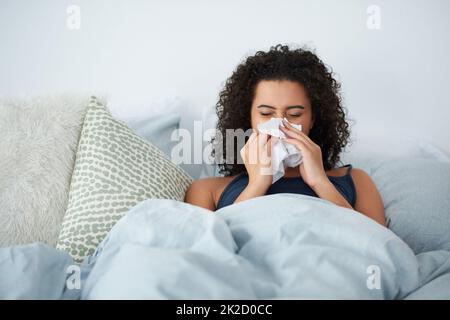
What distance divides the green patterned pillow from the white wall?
0.47 metres

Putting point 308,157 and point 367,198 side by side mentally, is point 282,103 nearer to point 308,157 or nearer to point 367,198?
point 308,157

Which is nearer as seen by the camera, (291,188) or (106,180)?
(106,180)

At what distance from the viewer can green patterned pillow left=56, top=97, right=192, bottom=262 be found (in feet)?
4.13

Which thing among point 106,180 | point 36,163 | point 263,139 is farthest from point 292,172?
point 36,163

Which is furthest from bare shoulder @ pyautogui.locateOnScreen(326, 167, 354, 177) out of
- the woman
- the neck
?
the neck

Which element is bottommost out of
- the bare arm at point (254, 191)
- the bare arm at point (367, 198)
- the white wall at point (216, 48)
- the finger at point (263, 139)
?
the bare arm at point (367, 198)

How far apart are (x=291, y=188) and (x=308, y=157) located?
0.12 m

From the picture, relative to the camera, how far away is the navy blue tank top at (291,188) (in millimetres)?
1497

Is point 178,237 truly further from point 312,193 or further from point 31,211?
point 312,193

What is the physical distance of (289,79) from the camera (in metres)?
1.56

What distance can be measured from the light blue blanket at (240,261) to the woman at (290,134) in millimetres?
299

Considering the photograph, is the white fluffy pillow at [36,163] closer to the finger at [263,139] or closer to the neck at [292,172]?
the finger at [263,139]

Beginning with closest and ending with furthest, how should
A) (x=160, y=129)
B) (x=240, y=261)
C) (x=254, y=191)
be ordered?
(x=240, y=261)
(x=254, y=191)
(x=160, y=129)

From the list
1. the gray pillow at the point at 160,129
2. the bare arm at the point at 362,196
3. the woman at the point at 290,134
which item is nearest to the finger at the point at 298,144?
the woman at the point at 290,134
